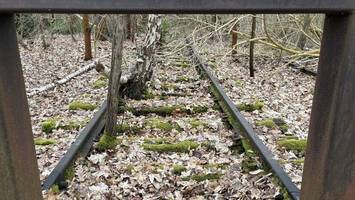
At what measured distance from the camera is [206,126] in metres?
5.36

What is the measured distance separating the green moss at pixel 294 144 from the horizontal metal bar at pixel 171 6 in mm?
3303

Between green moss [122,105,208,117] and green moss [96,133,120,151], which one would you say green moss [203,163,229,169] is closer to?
green moss [96,133,120,151]

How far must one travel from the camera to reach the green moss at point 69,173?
357 cm

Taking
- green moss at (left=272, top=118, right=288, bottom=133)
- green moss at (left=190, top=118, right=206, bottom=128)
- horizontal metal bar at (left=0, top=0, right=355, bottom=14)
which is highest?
horizontal metal bar at (left=0, top=0, right=355, bottom=14)

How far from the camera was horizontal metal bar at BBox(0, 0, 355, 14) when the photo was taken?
1470 mm

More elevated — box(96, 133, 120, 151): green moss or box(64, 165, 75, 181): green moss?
box(64, 165, 75, 181): green moss

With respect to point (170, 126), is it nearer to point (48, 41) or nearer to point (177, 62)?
point (177, 62)

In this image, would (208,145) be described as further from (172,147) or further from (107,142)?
(107,142)

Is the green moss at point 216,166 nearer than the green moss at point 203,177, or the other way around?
the green moss at point 203,177

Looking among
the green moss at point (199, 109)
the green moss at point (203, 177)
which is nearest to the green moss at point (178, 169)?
the green moss at point (203, 177)

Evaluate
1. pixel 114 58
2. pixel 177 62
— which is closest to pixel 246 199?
pixel 114 58

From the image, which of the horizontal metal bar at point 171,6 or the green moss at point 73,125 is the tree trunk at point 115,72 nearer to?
the green moss at point 73,125

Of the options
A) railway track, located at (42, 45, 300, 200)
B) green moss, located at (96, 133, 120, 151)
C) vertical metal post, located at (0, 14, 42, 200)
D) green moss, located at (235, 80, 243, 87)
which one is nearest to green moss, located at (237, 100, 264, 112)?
railway track, located at (42, 45, 300, 200)

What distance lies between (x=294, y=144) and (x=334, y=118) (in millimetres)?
3118
